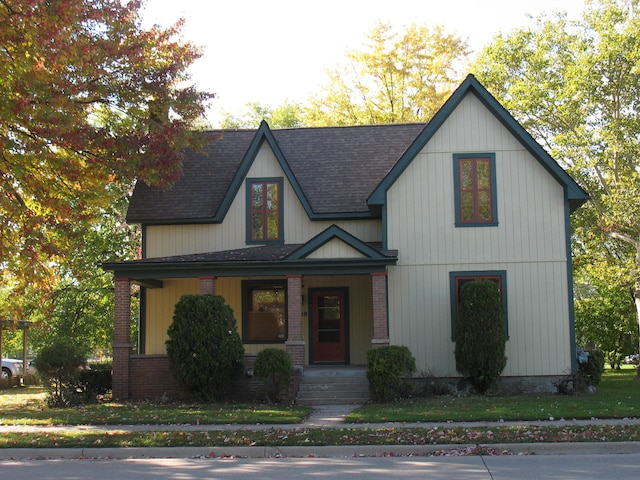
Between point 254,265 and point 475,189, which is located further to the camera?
point 475,189

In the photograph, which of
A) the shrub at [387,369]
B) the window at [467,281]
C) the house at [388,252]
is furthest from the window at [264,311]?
the window at [467,281]

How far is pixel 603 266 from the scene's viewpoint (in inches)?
1050

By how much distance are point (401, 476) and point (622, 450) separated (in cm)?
354

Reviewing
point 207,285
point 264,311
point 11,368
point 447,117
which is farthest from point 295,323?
point 11,368

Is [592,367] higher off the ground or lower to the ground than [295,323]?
lower

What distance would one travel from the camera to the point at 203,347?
16562mm

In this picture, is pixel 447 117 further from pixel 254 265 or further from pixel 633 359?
pixel 633 359

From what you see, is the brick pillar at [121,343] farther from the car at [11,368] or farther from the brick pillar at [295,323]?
the car at [11,368]

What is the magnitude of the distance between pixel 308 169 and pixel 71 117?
7.64m

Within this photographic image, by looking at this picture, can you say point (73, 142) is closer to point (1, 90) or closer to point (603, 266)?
point (1, 90)

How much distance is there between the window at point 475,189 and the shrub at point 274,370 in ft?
19.6

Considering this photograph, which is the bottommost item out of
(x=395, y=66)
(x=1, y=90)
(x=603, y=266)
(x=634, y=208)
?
(x=603, y=266)

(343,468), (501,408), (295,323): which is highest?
(295,323)

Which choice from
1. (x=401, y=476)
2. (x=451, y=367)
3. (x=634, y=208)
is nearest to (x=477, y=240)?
(x=451, y=367)
